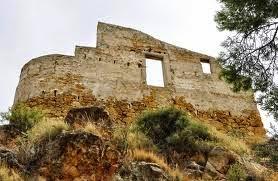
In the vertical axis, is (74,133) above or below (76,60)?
below

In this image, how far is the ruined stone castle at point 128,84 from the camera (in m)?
15.9

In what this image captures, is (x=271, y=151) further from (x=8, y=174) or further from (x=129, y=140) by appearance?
(x=8, y=174)

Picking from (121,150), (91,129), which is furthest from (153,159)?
(91,129)

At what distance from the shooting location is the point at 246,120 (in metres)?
18.2

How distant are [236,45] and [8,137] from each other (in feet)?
17.9

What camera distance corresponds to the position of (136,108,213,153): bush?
38.6 ft

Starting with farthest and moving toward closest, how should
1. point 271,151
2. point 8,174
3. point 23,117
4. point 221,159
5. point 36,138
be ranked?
point 23,117
point 221,159
point 36,138
point 271,151
point 8,174

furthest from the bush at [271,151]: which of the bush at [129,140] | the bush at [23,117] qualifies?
the bush at [23,117]

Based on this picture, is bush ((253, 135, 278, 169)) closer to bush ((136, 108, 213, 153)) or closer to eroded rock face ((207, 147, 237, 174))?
eroded rock face ((207, 147, 237, 174))

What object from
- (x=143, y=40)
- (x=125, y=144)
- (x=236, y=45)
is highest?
(x=143, y=40)

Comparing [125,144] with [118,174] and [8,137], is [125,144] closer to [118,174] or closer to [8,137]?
[118,174]

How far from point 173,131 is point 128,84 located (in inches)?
182

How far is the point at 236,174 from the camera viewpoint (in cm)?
1030

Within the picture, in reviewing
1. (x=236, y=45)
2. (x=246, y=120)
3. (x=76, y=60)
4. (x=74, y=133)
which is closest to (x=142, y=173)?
(x=74, y=133)
